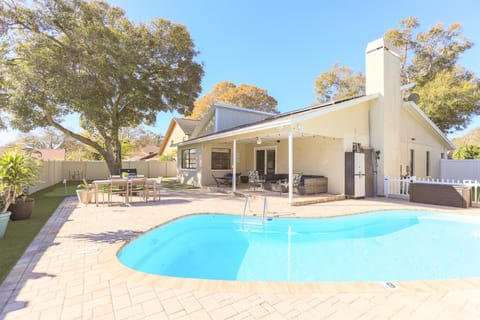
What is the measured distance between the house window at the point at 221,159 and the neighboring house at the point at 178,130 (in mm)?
12117

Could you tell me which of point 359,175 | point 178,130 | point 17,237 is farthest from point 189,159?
point 178,130

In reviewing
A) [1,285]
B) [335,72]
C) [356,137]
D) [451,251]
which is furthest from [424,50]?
[1,285]

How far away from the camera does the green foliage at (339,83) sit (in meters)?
23.2

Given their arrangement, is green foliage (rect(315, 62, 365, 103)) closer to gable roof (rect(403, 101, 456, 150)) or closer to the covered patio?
gable roof (rect(403, 101, 456, 150))

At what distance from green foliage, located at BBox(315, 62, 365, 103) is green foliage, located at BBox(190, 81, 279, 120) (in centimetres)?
850

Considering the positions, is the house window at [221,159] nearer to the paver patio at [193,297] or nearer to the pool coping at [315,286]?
the paver patio at [193,297]

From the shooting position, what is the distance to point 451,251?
5.22 metres

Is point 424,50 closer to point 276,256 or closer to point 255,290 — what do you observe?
point 276,256

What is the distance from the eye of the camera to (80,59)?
12203 millimetres

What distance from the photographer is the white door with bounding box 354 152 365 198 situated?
10328mm

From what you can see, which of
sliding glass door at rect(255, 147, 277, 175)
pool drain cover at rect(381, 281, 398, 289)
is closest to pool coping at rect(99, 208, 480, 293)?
pool drain cover at rect(381, 281, 398, 289)

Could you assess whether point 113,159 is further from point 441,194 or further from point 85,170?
point 441,194

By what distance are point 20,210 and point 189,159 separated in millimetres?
10671

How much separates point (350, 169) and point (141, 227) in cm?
860
